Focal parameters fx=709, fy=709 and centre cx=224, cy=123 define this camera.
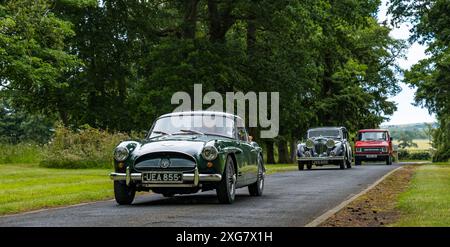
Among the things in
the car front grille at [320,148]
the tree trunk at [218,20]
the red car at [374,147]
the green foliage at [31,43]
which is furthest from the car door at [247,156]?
the red car at [374,147]

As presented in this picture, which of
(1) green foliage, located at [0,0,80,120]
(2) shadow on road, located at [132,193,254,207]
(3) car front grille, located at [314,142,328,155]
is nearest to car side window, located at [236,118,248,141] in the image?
(2) shadow on road, located at [132,193,254,207]

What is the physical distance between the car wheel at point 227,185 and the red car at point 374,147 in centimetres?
2816

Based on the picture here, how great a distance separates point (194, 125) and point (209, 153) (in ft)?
6.15

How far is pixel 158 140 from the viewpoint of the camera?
12.8 m

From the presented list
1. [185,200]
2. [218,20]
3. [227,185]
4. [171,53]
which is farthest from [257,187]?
[218,20]

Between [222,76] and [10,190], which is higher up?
[222,76]

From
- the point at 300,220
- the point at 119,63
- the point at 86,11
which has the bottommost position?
the point at 300,220

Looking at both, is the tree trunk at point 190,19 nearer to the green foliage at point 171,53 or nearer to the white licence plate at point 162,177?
the green foliage at point 171,53

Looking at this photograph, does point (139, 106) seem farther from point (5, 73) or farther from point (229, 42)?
point (5, 73)

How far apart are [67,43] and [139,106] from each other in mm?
5292

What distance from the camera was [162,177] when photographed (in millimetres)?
12047

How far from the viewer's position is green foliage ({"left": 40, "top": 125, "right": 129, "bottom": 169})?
1127 inches
